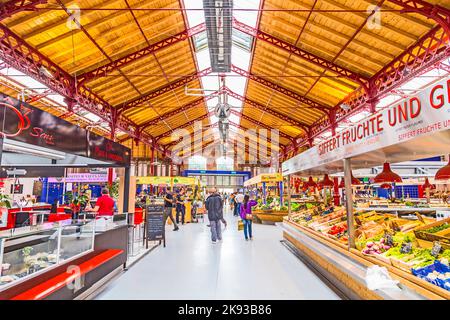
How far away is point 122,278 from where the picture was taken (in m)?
4.13

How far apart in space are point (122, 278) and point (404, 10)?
8.35m

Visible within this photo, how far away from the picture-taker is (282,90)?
1381 centimetres

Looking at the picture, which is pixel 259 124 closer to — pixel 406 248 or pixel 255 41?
pixel 255 41

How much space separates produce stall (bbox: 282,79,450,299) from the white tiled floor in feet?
1.74

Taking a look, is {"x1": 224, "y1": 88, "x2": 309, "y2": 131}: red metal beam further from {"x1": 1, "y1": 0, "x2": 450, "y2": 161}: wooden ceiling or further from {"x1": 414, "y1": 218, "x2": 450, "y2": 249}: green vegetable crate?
{"x1": 414, "y1": 218, "x2": 450, "y2": 249}: green vegetable crate

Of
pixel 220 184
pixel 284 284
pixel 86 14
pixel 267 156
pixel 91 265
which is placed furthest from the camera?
pixel 220 184

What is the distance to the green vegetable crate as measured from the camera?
8.45ft

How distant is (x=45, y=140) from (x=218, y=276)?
3.13 m

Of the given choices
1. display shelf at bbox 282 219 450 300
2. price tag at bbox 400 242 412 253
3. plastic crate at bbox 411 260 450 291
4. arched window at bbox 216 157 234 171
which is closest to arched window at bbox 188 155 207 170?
arched window at bbox 216 157 234 171

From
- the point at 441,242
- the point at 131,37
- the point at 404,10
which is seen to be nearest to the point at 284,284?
the point at 441,242

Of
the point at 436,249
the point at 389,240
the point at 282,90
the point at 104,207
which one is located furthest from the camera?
the point at 282,90

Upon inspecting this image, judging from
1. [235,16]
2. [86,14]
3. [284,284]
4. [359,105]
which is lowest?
[284,284]

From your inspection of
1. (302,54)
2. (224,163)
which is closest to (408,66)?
(302,54)

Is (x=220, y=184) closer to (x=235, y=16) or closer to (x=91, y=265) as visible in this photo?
(x=235, y=16)
